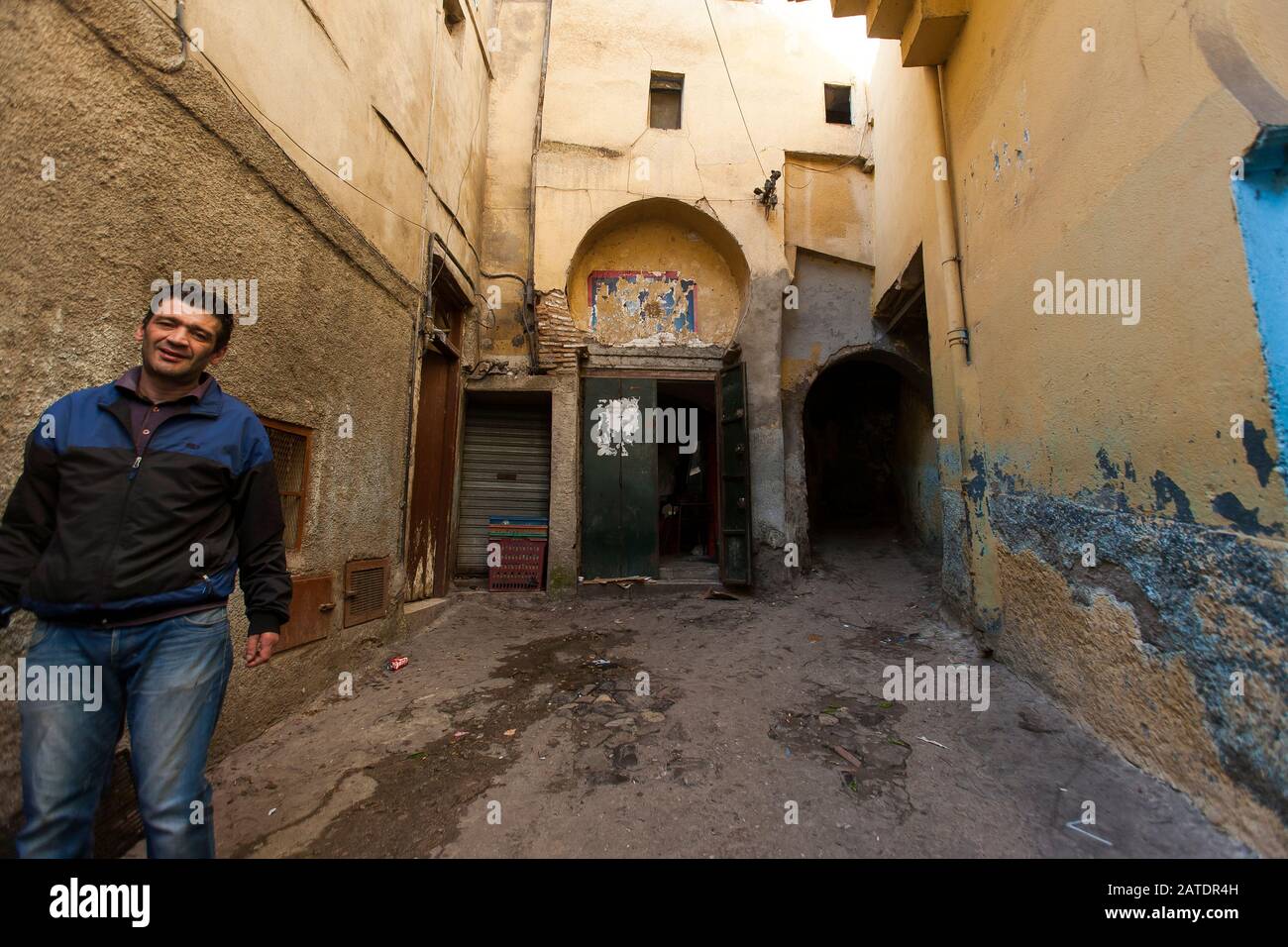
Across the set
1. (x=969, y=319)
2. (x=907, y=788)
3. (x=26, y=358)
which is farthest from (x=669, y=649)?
(x=26, y=358)

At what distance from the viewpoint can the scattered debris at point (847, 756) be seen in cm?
271

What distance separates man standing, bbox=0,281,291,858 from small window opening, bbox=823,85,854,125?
9.75 m

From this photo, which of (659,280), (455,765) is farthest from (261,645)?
(659,280)

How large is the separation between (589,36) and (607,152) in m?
1.97

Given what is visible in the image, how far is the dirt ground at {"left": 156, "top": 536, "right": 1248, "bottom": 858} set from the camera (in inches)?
84.9

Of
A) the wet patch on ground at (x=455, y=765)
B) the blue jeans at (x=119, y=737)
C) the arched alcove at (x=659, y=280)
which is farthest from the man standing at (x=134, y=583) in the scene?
the arched alcove at (x=659, y=280)

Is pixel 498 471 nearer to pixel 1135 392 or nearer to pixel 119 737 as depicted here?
pixel 119 737

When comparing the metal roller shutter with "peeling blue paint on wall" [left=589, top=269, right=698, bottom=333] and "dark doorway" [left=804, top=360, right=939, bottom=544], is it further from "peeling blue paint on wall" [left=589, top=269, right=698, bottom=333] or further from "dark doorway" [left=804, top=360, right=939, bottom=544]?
"dark doorway" [left=804, top=360, right=939, bottom=544]

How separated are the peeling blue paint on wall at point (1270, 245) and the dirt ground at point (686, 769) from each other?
5.31 feet

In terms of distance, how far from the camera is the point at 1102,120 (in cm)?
265

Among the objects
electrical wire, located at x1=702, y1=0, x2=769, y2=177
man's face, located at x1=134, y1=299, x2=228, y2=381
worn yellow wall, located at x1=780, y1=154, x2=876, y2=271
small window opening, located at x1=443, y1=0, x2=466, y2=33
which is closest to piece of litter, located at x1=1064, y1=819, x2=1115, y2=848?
man's face, located at x1=134, y1=299, x2=228, y2=381

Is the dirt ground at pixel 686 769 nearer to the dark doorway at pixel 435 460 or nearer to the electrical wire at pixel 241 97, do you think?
the dark doorway at pixel 435 460

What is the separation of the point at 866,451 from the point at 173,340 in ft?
32.1
